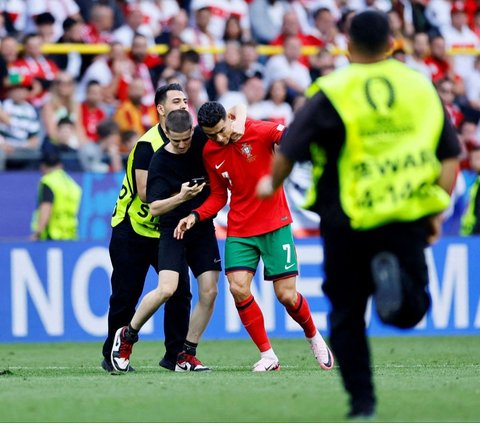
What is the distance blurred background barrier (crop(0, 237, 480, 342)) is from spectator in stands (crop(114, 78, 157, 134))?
2.87 metres

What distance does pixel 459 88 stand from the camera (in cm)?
2067

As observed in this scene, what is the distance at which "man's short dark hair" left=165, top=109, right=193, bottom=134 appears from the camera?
9922 mm

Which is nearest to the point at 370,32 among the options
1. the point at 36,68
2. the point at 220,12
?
the point at 36,68

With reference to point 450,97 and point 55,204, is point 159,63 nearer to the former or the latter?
point 55,204

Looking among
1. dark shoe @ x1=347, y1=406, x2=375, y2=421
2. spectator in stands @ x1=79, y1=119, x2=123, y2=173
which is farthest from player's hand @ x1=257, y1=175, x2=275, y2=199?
spectator in stands @ x1=79, y1=119, x2=123, y2=173

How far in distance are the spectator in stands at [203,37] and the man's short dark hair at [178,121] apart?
9310 mm

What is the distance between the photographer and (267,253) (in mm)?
10328

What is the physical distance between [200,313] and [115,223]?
1.12 m

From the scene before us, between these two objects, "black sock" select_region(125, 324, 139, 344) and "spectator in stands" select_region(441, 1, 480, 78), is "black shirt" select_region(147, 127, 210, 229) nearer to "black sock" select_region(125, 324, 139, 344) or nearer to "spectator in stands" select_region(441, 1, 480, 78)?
"black sock" select_region(125, 324, 139, 344)

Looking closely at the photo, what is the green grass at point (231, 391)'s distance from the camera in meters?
6.99

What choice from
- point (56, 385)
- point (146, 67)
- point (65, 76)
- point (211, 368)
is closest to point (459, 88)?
point (146, 67)

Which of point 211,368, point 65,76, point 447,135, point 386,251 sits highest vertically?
point 65,76

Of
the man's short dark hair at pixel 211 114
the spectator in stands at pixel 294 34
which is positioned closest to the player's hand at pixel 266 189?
the man's short dark hair at pixel 211 114

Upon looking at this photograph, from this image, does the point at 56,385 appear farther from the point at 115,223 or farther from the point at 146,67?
the point at 146,67
